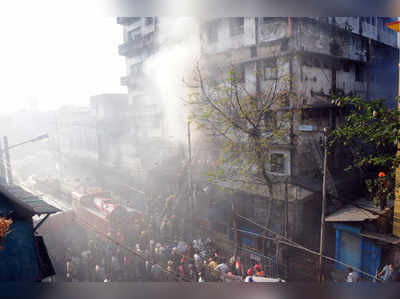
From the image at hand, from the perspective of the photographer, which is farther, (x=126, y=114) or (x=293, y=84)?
(x=126, y=114)

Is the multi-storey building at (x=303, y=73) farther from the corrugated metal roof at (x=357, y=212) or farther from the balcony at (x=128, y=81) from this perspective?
the balcony at (x=128, y=81)

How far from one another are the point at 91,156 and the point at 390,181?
10.7 ft

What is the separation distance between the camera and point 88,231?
11.9 feet

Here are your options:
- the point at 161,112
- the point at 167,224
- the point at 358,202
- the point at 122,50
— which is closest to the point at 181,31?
the point at 122,50

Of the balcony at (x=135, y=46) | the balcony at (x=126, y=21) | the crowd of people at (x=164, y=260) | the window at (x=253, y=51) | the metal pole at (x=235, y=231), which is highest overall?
the balcony at (x=126, y=21)

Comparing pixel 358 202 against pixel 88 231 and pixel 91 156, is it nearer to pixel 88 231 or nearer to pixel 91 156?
pixel 91 156

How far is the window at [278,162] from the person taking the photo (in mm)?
2447

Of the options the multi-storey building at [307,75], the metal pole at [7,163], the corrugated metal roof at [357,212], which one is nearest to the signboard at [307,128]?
the multi-storey building at [307,75]

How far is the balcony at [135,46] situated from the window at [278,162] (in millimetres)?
1774

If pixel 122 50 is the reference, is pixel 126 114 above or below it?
below

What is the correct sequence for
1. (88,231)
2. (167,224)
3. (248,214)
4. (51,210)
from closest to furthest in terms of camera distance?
(51,210) < (248,214) < (167,224) < (88,231)

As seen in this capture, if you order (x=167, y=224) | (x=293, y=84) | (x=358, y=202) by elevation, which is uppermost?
(x=293, y=84)

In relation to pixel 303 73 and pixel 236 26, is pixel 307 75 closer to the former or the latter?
pixel 303 73

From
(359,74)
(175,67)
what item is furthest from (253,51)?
(359,74)
